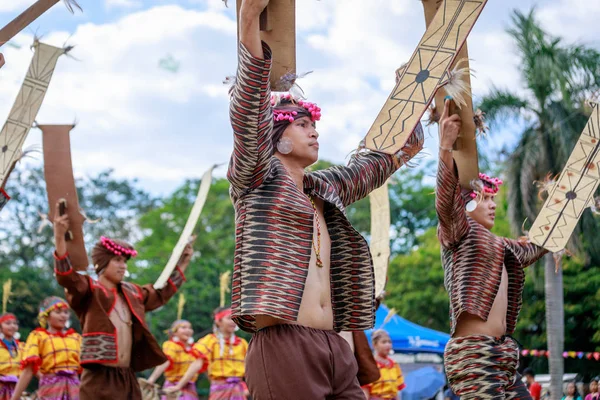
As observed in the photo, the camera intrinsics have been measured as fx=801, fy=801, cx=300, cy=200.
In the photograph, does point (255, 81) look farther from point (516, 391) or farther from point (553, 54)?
point (553, 54)

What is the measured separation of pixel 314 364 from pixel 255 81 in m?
1.05

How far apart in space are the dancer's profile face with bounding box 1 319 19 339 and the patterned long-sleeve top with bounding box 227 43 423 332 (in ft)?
21.7

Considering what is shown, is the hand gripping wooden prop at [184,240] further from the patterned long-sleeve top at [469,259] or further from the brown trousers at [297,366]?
the brown trousers at [297,366]

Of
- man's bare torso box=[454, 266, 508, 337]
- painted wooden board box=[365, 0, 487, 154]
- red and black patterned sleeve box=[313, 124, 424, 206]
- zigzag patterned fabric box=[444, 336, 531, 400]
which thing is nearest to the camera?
painted wooden board box=[365, 0, 487, 154]

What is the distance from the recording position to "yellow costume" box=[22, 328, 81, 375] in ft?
24.1

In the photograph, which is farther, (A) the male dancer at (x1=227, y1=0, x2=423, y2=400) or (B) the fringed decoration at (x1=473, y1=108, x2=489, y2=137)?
(B) the fringed decoration at (x1=473, y1=108, x2=489, y2=137)

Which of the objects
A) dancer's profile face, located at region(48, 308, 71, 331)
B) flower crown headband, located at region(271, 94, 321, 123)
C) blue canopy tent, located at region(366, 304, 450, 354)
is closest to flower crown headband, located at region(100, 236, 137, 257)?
dancer's profile face, located at region(48, 308, 71, 331)

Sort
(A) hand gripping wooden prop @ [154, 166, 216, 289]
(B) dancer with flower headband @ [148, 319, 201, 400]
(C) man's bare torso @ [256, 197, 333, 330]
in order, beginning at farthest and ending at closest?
(B) dancer with flower headband @ [148, 319, 201, 400], (A) hand gripping wooden prop @ [154, 166, 216, 289], (C) man's bare torso @ [256, 197, 333, 330]

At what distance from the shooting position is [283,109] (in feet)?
11.2

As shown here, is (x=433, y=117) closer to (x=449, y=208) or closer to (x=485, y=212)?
(x=449, y=208)

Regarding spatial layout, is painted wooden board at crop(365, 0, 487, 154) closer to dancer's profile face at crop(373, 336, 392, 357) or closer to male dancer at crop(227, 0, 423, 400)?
male dancer at crop(227, 0, 423, 400)

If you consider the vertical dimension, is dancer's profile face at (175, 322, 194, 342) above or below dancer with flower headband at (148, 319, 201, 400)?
above

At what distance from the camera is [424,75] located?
133 inches

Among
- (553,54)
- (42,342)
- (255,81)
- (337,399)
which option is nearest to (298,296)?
(337,399)
